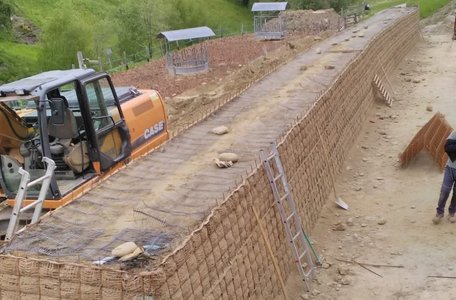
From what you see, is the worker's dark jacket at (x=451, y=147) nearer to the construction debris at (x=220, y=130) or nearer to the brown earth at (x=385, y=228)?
the brown earth at (x=385, y=228)

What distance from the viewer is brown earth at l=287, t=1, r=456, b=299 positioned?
805 centimetres

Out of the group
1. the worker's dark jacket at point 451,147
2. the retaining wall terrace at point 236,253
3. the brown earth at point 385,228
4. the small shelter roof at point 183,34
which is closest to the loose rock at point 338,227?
the brown earth at point 385,228

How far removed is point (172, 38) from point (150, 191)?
22963 millimetres

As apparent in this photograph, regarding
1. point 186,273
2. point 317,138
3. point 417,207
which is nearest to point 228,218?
point 186,273

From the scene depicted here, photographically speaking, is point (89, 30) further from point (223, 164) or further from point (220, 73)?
point (223, 164)

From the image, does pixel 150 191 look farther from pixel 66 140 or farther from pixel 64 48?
pixel 64 48

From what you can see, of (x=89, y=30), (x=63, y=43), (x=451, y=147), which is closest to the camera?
(x=451, y=147)

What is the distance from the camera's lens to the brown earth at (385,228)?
805 centimetres

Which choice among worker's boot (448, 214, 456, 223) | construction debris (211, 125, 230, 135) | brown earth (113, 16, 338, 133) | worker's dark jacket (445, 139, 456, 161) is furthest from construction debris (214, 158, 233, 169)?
brown earth (113, 16, 338, 133)

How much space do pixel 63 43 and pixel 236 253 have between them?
30.2 metres

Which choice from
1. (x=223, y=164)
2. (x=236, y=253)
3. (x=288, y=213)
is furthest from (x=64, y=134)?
(x=288, y=213)

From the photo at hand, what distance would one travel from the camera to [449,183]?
31.0ft

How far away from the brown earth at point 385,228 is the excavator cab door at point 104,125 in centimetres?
344

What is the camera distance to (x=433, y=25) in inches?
1380
